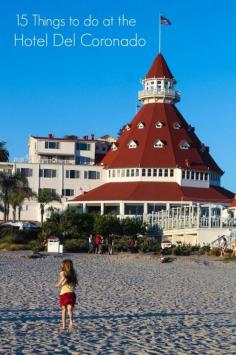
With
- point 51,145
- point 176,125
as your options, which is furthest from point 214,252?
point 51,145

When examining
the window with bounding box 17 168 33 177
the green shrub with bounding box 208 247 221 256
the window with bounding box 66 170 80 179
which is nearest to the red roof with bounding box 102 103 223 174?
the window with bounding box 66 170 80 179

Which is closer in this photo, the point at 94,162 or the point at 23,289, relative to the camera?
the point at 23,289

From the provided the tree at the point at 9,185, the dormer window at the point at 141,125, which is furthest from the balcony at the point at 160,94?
the tree at the point at 9,185

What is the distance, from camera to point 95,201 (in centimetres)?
6788

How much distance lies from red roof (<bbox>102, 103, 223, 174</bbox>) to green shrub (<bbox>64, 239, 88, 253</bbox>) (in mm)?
25618

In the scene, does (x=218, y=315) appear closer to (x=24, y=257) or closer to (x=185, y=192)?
(x=24, y=257)

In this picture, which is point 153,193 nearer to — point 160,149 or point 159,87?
point 160,149

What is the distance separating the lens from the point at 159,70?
81.8 meters

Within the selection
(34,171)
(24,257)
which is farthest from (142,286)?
(34,171)

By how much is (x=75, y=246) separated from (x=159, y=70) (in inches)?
1590

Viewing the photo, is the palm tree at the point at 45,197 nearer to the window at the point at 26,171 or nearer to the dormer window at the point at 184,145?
the window at the point at 26,171

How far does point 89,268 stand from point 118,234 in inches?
760

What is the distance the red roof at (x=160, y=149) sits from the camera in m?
72.3

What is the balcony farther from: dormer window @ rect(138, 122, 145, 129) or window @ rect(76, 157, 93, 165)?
window @ rect(76, 157, 93, 165)
